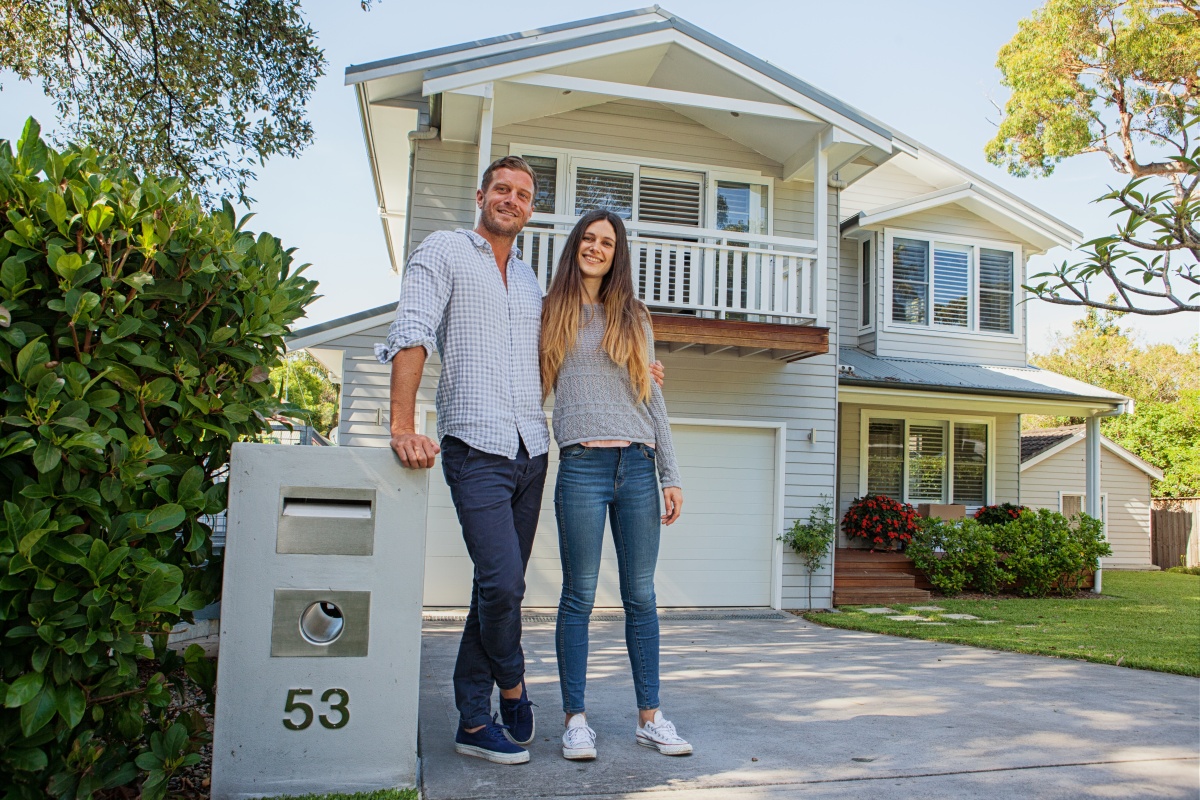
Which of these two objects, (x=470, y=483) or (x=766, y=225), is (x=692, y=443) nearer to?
(x=766, y=225)

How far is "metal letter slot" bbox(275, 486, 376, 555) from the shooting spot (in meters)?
2.52

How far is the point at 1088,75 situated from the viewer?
17.1 m

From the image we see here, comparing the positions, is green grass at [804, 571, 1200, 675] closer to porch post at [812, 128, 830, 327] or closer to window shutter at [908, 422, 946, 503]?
window shutter at [908, 422, 946, 503]

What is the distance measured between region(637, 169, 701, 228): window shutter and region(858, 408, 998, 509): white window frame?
4.46m

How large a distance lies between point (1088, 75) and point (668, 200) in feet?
39.7

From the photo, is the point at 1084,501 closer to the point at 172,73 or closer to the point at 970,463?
the point at 970,463

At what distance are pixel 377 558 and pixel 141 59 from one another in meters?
9.44

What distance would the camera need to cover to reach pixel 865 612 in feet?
30.2

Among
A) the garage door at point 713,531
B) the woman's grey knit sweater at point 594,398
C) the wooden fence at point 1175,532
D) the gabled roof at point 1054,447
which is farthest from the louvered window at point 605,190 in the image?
the wooden fence at point 1175,532

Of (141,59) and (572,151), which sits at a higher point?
(141,59)

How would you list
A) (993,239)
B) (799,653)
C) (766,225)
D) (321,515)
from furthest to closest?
1. (993,239)
2. (766,225)
3. (799,653)
4. (321,515)

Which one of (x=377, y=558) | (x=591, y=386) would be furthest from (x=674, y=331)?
(x=377, y=558)

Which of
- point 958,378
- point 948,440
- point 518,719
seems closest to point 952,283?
point 958,378

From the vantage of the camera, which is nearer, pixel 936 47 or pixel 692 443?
pixel 692 443
